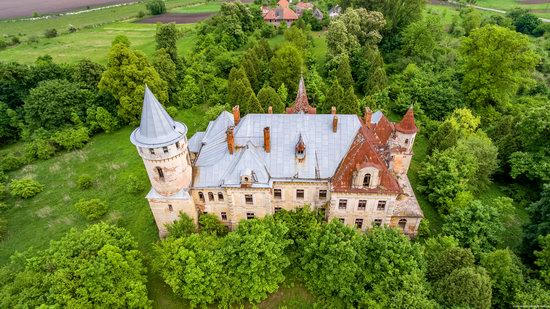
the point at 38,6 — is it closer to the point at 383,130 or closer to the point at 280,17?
the point at 280,17

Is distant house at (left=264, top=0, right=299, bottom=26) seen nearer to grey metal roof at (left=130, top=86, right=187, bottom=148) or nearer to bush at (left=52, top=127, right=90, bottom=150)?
bush at (left=52, top=127, right=90, bottom=150)

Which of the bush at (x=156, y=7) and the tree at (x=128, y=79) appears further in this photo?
the bush at (x=156, y=7)

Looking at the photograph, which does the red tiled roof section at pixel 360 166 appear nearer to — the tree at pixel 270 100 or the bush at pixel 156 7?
the tree at pixel 270 100

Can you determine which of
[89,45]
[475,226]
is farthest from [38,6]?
[475,226]

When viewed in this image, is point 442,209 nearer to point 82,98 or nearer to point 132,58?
point 132,58

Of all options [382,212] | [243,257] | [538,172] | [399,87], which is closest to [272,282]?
[243,257]

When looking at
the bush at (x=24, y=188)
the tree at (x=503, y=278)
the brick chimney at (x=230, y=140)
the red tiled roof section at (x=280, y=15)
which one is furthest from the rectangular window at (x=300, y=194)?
the red tiled roof section at (x=280, y=15)
